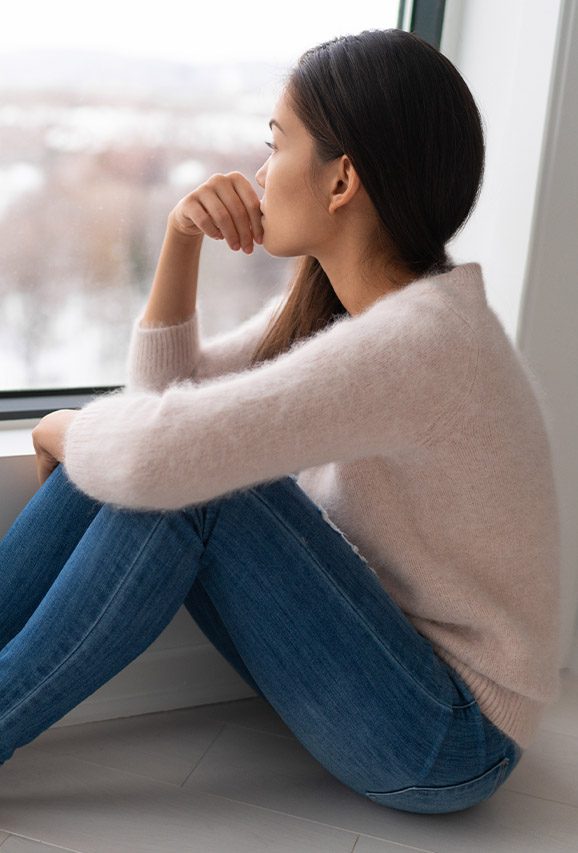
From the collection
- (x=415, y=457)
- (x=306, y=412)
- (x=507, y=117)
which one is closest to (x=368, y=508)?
(x=415, y=457)

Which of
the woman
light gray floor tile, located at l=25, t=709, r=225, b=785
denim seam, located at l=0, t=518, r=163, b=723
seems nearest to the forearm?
the woman

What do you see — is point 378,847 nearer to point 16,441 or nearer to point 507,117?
point 16,441

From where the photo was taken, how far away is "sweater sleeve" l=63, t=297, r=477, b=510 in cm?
104

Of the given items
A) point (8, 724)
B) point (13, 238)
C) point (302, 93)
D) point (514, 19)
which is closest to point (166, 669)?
point (8, 724)

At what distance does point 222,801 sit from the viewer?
138 centimetres

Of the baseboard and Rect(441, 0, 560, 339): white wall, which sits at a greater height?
Rect(441, 0, 560, 339): white wall

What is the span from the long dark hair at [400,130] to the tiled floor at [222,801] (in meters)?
0.73

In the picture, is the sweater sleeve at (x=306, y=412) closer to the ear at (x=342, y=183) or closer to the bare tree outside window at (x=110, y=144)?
A: the ear at (x=342, y=183)

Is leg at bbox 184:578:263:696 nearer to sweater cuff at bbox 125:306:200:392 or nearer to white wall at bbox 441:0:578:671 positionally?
sweater cuff at bbox 125:306:200:392

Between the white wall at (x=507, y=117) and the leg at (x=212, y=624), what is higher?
the white wall at (x=507, y=117)

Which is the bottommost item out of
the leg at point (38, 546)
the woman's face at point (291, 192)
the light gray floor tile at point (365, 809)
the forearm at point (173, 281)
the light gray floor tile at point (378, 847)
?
the light gray floor tile at point (365, 809)

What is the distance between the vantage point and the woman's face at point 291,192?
1.23m

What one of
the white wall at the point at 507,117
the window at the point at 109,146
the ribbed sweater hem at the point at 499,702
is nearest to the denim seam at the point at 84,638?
the ribbed sweater hem at the point at 499,702

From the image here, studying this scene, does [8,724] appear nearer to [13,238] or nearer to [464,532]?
[464,532]
